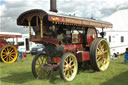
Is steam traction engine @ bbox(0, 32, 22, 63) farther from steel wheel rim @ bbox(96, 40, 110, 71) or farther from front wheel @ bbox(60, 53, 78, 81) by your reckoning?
steel wheel rim @ bbox(96, 40, 110, 71)

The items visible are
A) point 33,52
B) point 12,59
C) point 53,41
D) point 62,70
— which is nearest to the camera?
point 62,70

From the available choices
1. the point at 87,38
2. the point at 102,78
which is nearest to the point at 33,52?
the point at 87,38

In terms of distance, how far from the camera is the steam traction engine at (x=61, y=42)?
4695 millimetres

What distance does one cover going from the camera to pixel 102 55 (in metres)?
6.33

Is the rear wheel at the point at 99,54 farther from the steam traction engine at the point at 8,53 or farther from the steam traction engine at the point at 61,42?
the steam traction engine at the point at 8,53

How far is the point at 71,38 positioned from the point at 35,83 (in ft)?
6.77

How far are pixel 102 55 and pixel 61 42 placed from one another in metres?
2.18

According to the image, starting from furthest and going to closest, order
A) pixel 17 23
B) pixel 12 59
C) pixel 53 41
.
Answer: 1. pixel 12 59
2. pixel 17 23
3. pixel 53 41

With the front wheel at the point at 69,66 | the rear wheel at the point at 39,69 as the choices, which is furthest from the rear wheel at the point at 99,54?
the rear wheel at the point at 39,69

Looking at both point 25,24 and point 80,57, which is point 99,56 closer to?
point 80,57

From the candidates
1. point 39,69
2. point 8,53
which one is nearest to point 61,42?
point 39,69

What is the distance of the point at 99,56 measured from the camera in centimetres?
621

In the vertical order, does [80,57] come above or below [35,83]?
above

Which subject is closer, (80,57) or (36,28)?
(36,28)
